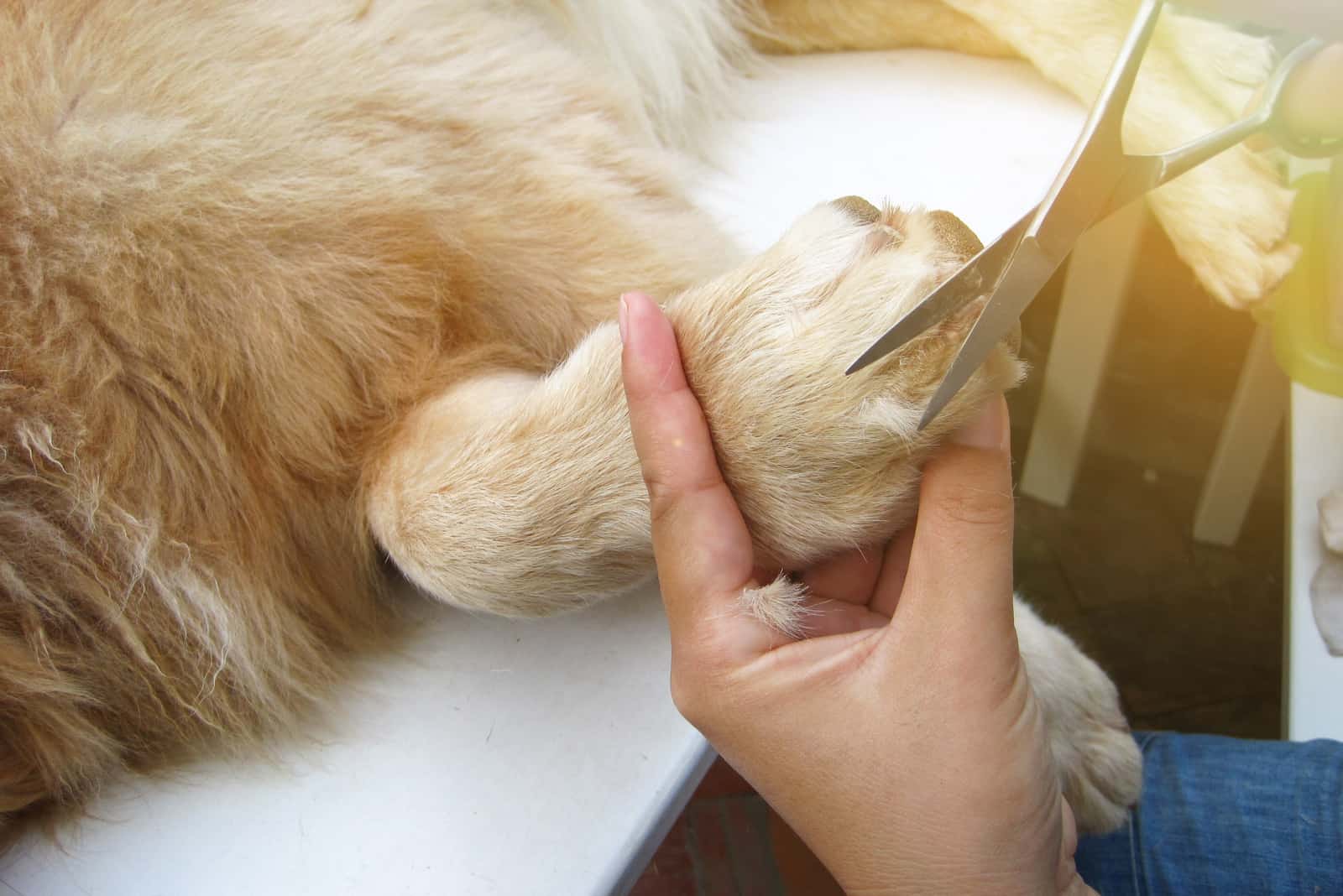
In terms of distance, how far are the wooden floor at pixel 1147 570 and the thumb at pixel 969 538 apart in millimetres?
852

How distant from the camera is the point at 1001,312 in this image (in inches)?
18.2

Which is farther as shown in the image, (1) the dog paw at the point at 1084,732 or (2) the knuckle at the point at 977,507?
(1) the dog paw at the point at 1084,732

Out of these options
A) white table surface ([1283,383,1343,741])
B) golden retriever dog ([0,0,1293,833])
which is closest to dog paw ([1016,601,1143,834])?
golden retriever dog ([0,0,1293,833])

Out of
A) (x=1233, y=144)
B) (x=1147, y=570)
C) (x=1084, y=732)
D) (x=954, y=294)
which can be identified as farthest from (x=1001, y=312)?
(x=1147, y=570)

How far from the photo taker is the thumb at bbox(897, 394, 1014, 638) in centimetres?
49

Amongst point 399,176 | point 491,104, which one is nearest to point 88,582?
point 399,176

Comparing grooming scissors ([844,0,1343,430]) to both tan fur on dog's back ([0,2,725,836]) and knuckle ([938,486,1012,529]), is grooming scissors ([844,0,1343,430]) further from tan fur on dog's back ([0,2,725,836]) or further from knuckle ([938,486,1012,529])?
tan fur on dog's back ([0,2,725,836])

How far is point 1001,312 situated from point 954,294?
24mm

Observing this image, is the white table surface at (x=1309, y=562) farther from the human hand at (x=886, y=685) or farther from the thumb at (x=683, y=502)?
the thumb at (x=683, y=502)

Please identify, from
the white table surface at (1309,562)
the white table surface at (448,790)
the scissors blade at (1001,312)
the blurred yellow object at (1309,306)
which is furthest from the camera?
the blurred yellow object at (1309,306)

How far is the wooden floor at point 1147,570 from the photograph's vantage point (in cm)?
133

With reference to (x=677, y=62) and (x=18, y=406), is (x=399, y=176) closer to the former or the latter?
(x=18, y=406)

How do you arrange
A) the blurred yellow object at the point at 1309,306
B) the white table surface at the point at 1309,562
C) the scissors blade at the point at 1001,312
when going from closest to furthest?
1. the scissors blade at the point at 1001,312
2. the white table surface at the point at 1309,562
3. the blurred yellow object at the point at 1309,306

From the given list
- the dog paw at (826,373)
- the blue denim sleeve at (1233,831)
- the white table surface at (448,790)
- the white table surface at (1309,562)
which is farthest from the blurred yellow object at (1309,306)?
the white table surface at (448,790)
